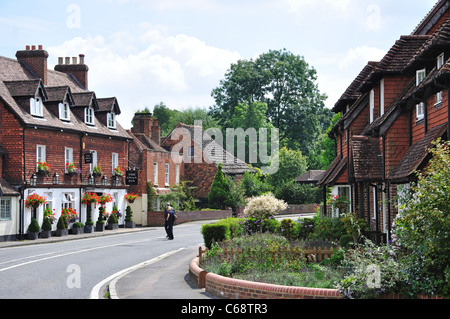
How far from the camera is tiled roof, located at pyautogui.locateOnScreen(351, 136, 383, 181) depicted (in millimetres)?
21141

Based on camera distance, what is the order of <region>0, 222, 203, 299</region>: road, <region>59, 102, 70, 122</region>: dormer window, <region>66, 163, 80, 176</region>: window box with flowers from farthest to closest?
<region>59, 102, 70, 122</region>: dormer window → <region>66, 163, 80, 176</region>: window box with flowers → <region>0, 222, 203, 299</region>: road

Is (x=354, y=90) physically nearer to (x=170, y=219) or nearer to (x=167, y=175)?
(x=170, y=219)

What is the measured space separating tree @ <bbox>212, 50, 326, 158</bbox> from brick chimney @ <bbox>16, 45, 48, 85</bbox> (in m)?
39.1

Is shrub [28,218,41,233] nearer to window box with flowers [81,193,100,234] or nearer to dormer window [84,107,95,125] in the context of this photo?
window box with flowers [81,193,100,234]

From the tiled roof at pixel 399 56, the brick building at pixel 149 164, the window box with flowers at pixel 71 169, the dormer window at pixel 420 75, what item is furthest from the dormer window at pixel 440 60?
the brick building at pixel 149 164

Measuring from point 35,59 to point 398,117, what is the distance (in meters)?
28.9

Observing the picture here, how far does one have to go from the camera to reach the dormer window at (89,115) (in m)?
43.2

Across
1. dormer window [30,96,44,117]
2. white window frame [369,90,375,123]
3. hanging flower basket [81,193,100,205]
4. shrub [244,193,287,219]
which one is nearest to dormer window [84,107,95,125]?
hanging flower basket [81,193,100,205]

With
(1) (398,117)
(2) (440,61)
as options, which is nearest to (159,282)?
(1) (398,117)

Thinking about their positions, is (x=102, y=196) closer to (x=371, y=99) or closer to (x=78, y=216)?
(x=78, y=216)

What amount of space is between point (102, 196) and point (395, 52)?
84.4ft

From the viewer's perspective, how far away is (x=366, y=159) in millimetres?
21766

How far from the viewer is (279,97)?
79688mm

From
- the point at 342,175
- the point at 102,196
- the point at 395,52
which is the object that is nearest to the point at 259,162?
the point at 102,196
